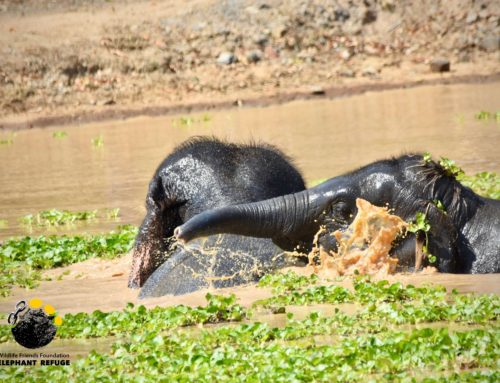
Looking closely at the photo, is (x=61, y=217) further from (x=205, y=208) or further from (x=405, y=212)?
(x=405, y=212)

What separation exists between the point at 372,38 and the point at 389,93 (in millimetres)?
6180

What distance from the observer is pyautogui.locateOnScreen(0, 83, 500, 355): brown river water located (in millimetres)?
9430

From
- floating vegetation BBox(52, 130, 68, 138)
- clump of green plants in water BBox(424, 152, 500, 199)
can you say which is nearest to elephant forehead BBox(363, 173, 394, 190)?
→ clump of green plants in water BBox(424, 152, 500, 199)

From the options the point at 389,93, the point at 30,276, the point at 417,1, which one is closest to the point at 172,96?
the point at 389,93

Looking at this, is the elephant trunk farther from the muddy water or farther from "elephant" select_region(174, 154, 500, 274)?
the muddy water

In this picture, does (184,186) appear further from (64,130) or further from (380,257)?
(64,130)

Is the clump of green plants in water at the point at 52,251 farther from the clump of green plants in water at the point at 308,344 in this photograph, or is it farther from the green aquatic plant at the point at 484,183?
the green aquatic plant at the point at 484,183

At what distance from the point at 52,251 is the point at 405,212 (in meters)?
4.40

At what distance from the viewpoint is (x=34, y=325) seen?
7.73 metres

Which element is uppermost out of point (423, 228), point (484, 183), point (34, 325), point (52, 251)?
point (423, 228)

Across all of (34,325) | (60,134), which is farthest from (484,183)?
(60,134)

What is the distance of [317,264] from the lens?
8.69m

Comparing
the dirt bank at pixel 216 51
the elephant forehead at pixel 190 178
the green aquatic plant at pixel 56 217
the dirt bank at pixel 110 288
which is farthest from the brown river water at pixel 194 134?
the dirt bank at pixel 216 51

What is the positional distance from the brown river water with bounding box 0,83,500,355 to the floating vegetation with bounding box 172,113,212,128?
7 centimetres
